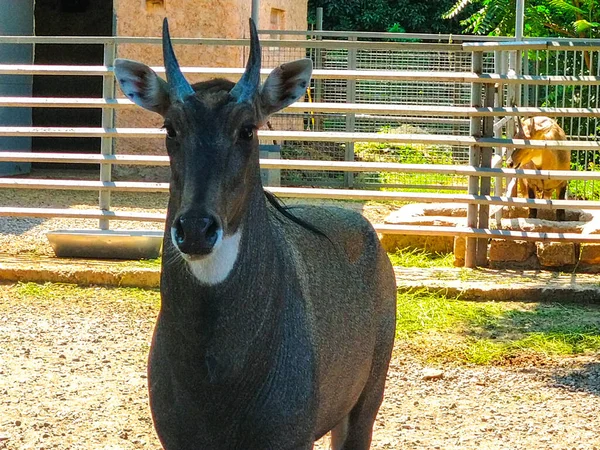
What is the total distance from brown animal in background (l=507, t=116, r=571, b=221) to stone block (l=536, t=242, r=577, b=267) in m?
1.16

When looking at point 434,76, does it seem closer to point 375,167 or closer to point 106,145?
point 375,167

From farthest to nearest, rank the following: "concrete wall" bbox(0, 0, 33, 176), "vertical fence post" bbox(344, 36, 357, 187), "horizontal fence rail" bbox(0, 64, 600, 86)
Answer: "concrete wall" bbox(0, 0, 33, 176)
"vertical fence post" bbox(344, 36, 357, 187)
"horizontal fence rail" bbox(0, 64, 600, 86)

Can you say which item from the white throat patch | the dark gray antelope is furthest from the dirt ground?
the white throat patch

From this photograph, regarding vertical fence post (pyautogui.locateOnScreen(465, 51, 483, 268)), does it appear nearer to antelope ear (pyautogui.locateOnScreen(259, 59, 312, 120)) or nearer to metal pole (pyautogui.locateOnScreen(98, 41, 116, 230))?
metal pole (pyautogui.locateOnScreen(98, 41, 116, 230))

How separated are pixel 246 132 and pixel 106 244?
6435 millimetres

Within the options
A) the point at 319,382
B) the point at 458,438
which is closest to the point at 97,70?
the point at 458,438

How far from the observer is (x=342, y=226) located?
15.2 ft

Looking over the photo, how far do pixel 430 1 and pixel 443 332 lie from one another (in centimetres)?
2232

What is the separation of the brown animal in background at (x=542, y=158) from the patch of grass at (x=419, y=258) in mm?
1398

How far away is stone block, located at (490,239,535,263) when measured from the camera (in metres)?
9.80

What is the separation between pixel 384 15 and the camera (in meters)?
28.8

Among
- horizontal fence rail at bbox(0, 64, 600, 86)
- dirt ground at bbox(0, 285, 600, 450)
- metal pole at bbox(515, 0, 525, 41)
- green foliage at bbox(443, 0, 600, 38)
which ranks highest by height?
green foliage at bbox(443, 0, 600, 38)

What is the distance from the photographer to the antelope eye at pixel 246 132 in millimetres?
3561

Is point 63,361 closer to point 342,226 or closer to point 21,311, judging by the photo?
point 21,311
